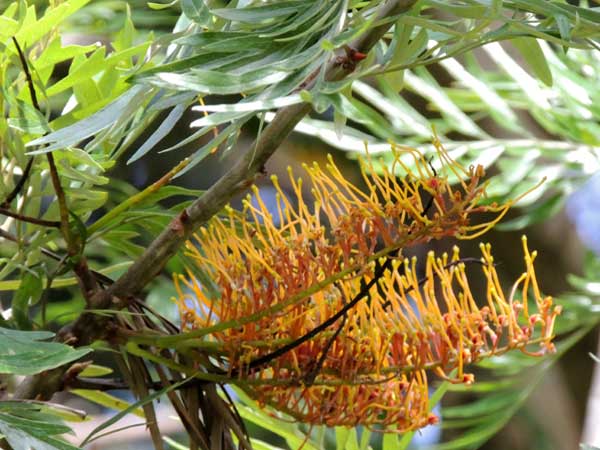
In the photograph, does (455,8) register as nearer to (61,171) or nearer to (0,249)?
(61,171)

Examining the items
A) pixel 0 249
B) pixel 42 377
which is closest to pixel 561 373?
pixel 0 249

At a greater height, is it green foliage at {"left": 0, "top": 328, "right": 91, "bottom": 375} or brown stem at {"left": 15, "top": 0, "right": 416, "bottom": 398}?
brown stem at {"left": 15, "top": 0, "right": 416, "bottom": 398}

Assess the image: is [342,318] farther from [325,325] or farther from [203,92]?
[203,92]

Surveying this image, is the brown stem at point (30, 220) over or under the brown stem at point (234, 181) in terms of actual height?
over

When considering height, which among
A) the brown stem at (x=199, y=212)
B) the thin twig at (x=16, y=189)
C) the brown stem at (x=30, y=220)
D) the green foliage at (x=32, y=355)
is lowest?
the green foliage at (x=32, y=355)

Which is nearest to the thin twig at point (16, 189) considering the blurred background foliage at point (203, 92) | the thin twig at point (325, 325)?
the blurred background foliage at point (203, 92)

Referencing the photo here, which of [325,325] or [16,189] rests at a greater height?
[16,189]

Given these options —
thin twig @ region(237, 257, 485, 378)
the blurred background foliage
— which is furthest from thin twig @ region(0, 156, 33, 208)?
thin twig @ region(237, 257, 485, 378)

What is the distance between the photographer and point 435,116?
1.56 m

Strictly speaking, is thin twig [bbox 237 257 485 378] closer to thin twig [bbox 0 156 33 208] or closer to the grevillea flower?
the grevillea flower

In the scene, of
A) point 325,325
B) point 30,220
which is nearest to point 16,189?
point 30,220

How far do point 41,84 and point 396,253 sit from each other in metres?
0.19

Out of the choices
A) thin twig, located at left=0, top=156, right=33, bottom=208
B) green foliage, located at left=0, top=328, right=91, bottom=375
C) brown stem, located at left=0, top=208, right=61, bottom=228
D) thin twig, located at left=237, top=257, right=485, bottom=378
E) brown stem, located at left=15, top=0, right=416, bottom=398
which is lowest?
thin twig, located at left=237, top=257, right=485, bottom=378

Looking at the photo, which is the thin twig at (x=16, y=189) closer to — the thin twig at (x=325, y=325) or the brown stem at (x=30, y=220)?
the brown stem at (x=30, y=220)
